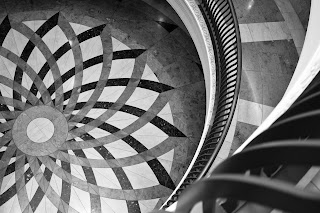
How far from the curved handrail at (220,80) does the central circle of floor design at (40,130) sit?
13.3 ft

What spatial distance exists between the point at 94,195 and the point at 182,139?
226cm

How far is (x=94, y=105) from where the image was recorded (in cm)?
879

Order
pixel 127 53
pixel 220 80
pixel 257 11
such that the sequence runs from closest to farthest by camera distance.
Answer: pixel 220 80
pixel 257 11
pixel 127 53

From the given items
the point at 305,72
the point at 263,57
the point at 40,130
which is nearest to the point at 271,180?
the point at 305,72

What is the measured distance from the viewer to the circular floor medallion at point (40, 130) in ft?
28.2

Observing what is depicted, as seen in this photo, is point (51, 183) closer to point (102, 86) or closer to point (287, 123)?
point (102, 86)

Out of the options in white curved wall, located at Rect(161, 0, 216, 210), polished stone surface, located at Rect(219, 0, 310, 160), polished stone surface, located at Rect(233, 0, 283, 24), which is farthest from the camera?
polished stone surface, located at Rect(233, 0, 283, 24)

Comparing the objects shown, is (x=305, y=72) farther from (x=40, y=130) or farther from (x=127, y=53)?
(x=40, y=130)

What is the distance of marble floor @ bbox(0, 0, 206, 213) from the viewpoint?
8211 mm

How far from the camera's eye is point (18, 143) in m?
8.59

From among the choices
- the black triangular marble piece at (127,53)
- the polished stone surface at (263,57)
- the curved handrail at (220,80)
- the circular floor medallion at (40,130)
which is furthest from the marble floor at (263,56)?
the circular floor medallion at (40,130)

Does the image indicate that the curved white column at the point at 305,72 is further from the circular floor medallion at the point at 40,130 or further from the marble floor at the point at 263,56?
the circular floor medallion at the point at 40,130

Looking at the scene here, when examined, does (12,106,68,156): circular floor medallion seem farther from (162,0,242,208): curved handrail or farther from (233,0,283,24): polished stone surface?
(233,0,283,24): polished stone surface

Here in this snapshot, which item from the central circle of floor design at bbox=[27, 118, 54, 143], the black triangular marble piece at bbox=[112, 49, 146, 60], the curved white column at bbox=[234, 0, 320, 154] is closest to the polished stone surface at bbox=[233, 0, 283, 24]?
the curved white column at bbox=[234, 0, 320, 154]
